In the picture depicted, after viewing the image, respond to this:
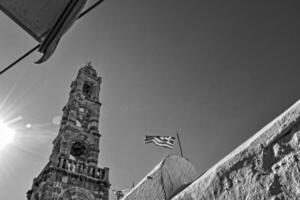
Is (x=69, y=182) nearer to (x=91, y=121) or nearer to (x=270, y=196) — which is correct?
(x=91, y=121)

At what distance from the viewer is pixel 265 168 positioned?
1285 mm

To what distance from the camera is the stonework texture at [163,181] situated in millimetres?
2129

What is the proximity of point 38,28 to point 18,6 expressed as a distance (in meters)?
0.20

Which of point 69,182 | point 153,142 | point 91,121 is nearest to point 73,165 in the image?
point 69,182

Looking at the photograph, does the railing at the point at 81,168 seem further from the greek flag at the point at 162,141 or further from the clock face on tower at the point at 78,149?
the greek flag at the point at 162,141

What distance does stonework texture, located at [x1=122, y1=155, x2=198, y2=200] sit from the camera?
2.13 meters

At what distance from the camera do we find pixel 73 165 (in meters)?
14.5

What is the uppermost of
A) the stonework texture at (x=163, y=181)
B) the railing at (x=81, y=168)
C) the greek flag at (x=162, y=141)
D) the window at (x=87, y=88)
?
the window at (x=87, y=88)

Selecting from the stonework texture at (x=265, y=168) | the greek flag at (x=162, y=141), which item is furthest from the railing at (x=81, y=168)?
the stonework texture at (x=265, y=168)

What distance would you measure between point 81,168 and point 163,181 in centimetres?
1350

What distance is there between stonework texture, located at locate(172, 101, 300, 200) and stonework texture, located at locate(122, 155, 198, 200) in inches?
24.7

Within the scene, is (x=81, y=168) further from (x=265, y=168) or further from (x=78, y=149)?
(x=265, y=168)

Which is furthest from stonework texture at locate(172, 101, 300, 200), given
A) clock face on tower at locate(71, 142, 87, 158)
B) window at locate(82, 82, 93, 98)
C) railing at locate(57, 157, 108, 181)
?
window at locate(82, 82, 93, 98)

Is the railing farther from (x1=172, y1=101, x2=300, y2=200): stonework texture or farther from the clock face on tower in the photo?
(x1=172, y1=101, x2=300, y2=200): stonework texture
